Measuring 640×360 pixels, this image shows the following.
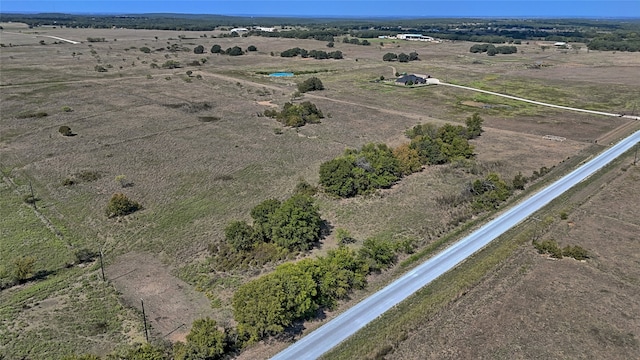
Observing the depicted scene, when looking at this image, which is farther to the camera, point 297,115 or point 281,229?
point 297,115

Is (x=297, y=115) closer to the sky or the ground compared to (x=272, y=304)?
closer to the ground

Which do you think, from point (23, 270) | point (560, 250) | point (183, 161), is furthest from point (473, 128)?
point (23, 270)

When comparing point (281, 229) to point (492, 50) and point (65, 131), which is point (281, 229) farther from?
point (492, 50)

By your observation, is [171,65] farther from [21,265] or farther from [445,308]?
[445,308]

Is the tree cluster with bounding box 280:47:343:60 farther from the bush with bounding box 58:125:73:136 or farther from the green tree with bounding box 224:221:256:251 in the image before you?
the green tree with bounding box 224:221:256:251

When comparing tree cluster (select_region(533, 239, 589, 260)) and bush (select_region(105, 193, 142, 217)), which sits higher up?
bush (select_region(105, 193, 142, 217))

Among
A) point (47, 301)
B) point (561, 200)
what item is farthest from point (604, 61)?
point (47, 301)

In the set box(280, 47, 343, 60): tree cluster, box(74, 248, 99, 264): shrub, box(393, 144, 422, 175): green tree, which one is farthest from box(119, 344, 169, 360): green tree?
box(280, 47, 343, 60): tree cluster
